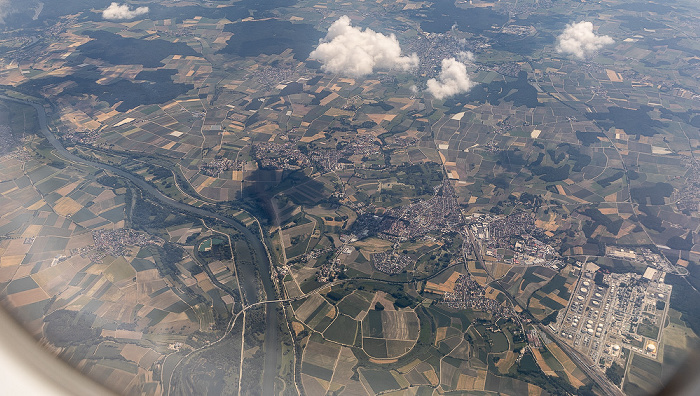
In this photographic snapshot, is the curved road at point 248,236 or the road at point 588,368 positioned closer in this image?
the road at point 588,368

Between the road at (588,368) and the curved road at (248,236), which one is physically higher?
the curved road at (248,236)

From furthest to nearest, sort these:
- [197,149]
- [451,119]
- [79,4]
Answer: [79,4] → [451,119] → [197,149]

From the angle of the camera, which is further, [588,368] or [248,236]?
[248,236]

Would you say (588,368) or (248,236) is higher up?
(248,236)

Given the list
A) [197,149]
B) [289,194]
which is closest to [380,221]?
[289,194]

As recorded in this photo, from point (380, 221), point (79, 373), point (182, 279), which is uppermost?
point (79, 373)

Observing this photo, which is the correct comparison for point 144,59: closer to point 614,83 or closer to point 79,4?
point 79,4

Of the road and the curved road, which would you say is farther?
the curved road

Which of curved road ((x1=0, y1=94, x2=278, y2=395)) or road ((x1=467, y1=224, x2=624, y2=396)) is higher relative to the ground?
curved road ((x1=0, y1=94, x2=278, y2=395))
